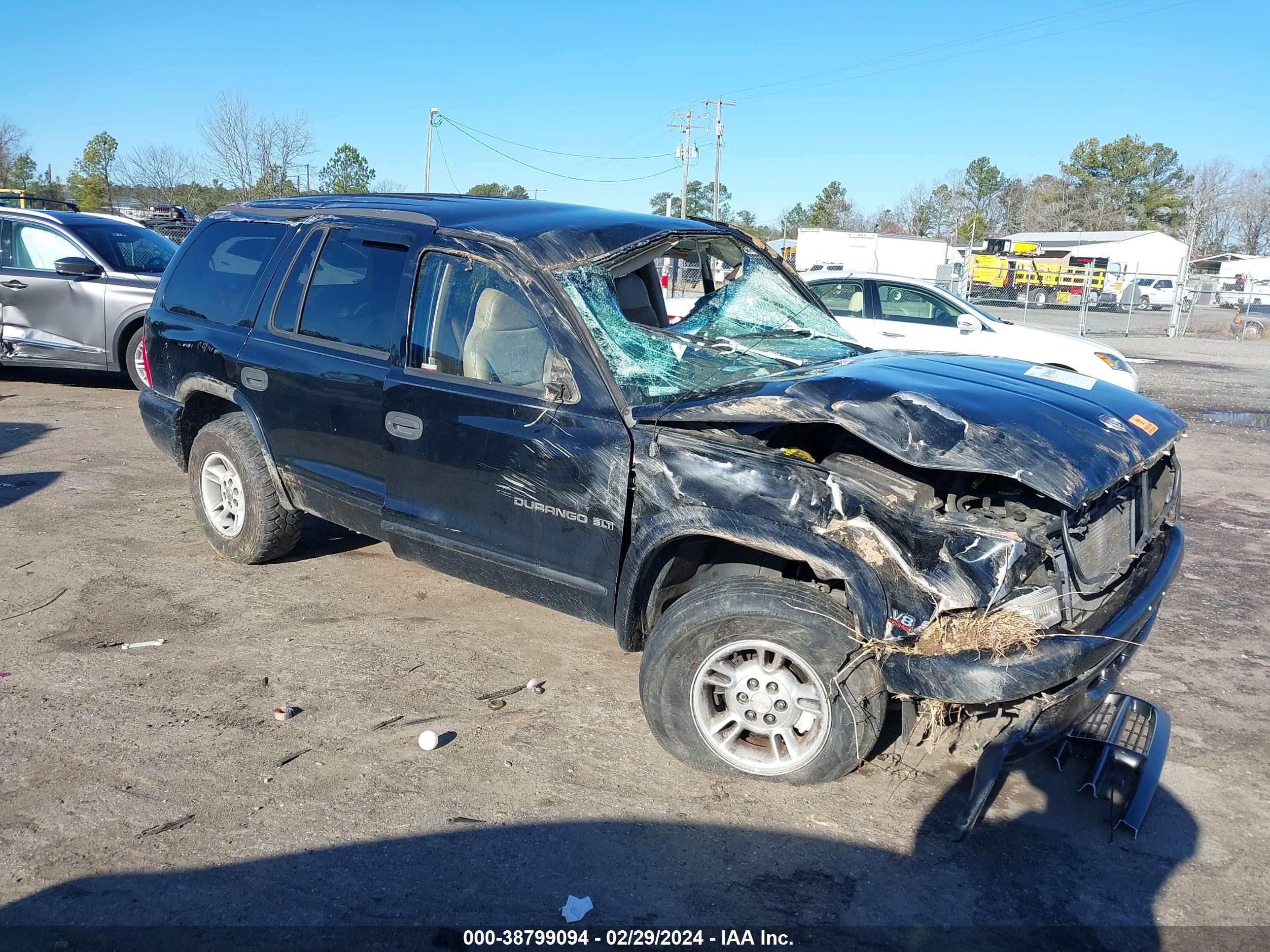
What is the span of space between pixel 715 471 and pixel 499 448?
986 mm

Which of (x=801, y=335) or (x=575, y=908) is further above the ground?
(x=801, y=335)

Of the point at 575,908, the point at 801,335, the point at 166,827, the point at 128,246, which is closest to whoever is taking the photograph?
the point at 575,908

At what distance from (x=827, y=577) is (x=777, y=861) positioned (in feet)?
2.95

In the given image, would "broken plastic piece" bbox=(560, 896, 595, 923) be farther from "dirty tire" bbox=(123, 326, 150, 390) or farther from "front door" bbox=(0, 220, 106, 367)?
"front door" bbox=(0, 220, 106, 367)

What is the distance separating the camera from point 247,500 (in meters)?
5.23

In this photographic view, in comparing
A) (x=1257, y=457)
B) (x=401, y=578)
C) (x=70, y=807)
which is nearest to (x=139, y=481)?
(x=401, y=578)

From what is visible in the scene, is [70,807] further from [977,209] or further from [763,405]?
[977,209]

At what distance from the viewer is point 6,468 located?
7.34 meters

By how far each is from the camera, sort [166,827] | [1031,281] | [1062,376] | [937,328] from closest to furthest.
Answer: [166,827] < [1062,376] < [937,328] < [1031,281]

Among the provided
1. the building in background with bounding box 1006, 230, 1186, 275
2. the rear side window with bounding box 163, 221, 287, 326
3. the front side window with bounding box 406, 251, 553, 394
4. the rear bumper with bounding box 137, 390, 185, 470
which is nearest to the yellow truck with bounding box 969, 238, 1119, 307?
the building in background with bounding box 1006, 230, 1186, 275

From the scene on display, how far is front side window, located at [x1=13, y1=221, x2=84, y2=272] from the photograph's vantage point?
10219 mm

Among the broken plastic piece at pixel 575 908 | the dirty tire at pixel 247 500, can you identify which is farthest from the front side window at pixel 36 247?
the broken plastic piece at pixel 575 908

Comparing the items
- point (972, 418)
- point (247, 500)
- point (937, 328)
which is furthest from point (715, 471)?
point (937, 328)

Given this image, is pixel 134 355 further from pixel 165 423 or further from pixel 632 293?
pixel 632 293
